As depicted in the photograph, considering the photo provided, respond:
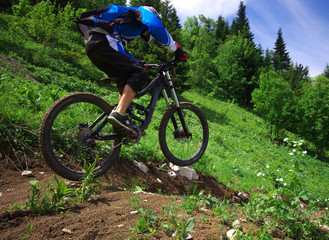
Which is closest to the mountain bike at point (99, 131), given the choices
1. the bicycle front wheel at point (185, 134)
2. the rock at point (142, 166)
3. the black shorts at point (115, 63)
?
the bicycle front wheel at point (185, 134)

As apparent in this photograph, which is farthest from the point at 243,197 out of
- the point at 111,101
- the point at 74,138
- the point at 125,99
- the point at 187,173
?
the point at 111,101

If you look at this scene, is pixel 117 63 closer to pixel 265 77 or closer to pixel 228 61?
pixel 265 77

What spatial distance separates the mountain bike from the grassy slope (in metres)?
0.48

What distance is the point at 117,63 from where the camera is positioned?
287cm

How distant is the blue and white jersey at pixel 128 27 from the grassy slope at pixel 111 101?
1698mm

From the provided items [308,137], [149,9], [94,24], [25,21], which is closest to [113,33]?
[94,24]

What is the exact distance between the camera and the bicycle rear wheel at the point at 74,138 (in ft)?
8.70

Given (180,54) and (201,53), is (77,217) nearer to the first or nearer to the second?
(180,54)

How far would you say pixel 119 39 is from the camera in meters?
2.89

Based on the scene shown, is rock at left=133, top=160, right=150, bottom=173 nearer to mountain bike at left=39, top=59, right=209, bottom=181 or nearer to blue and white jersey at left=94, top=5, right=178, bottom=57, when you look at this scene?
mountain bike at left=39, top=59, right=209, bottom=181

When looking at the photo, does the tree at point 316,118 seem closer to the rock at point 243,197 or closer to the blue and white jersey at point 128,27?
the rock at point 243,197

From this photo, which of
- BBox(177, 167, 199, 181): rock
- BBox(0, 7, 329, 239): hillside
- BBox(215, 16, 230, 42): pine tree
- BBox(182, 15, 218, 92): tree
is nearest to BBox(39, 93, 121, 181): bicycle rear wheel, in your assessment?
BBox(0, 7, 329, 239): hillside

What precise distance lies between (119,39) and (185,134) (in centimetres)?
182

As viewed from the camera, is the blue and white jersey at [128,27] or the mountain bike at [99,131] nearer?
the mountain bike at [99,131]
